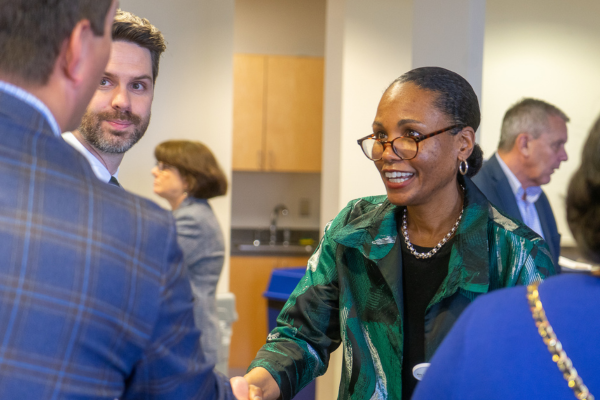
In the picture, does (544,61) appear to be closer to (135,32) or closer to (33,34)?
(135,32)

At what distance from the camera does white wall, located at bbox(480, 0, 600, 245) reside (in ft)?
17.7

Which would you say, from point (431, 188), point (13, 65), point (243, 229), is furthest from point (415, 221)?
point (243, 229)

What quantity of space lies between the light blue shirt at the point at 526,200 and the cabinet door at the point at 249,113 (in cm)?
302

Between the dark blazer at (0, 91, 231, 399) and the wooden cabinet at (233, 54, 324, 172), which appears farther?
the wooden cabinet at (233, 54, 324, 172)

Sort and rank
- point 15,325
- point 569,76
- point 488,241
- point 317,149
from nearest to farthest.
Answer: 1. point 15,325
2. point 488,241
3. point 569,76
4. point 317,149

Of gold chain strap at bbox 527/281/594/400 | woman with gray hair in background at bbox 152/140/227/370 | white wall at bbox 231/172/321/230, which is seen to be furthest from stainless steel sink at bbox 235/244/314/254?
gold chain strap at bbox 527/281/594/400

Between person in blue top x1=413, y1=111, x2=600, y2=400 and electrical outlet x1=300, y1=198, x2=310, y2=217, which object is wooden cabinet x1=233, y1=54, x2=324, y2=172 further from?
person in blue top x1=413, y1=111, x2=600, y2=400

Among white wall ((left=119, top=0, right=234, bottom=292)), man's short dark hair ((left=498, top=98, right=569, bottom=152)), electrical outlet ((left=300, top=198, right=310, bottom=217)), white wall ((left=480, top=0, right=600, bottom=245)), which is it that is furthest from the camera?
electrical outlet ((left=300, top=198, right=310, bottom=217))

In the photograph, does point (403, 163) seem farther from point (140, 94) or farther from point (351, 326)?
point (140, 94)

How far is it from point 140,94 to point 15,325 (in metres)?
1.17

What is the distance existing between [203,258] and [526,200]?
71.4 inches

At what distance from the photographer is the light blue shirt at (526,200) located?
3.30m

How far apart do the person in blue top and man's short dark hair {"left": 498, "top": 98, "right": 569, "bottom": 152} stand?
2749 mm

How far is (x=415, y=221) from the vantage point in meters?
1.61
